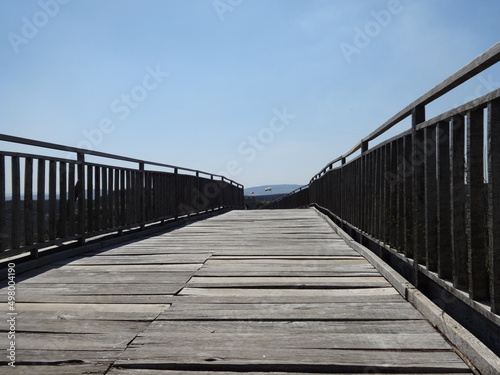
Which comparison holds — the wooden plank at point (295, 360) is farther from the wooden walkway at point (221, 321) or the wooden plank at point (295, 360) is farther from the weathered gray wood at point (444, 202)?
the weathered gray wood at point (444, 202)

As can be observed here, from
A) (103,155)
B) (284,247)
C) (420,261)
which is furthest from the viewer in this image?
(103,155)

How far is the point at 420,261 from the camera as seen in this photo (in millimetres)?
2150

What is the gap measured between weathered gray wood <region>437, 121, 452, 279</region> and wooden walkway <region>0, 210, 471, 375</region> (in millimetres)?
315

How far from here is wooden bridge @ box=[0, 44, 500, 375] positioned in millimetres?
1468

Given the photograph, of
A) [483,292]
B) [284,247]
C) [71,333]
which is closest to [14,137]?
[71,333]

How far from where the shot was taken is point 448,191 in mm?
1847

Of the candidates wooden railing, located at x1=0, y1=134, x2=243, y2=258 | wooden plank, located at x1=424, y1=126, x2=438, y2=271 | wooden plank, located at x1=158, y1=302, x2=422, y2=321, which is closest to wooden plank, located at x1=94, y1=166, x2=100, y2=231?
wooden railing, located at x1=0, y1=134, x2=243, y2=258

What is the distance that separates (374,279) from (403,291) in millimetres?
438

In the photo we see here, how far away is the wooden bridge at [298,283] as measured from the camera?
147 centimetres

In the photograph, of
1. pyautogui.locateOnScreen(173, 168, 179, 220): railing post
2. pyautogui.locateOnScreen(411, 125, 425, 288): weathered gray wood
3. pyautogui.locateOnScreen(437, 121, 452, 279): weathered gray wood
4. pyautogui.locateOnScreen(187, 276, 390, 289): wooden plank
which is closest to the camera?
pyautogui.locateOnScreen(437, 121, 452, 279): weathered gray wood

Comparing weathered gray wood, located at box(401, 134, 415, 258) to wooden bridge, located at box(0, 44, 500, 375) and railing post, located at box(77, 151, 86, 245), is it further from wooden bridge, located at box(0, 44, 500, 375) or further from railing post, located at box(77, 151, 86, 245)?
railing post, located at box(77, 151, 86, 245)

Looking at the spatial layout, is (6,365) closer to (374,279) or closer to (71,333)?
(71,333)

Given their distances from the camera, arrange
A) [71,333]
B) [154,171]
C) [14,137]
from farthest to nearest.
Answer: [154,171] < [14,137] < [71,333]

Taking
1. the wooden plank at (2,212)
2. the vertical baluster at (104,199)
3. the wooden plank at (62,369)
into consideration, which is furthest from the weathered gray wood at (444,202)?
the vertical baluster at (104,199)
